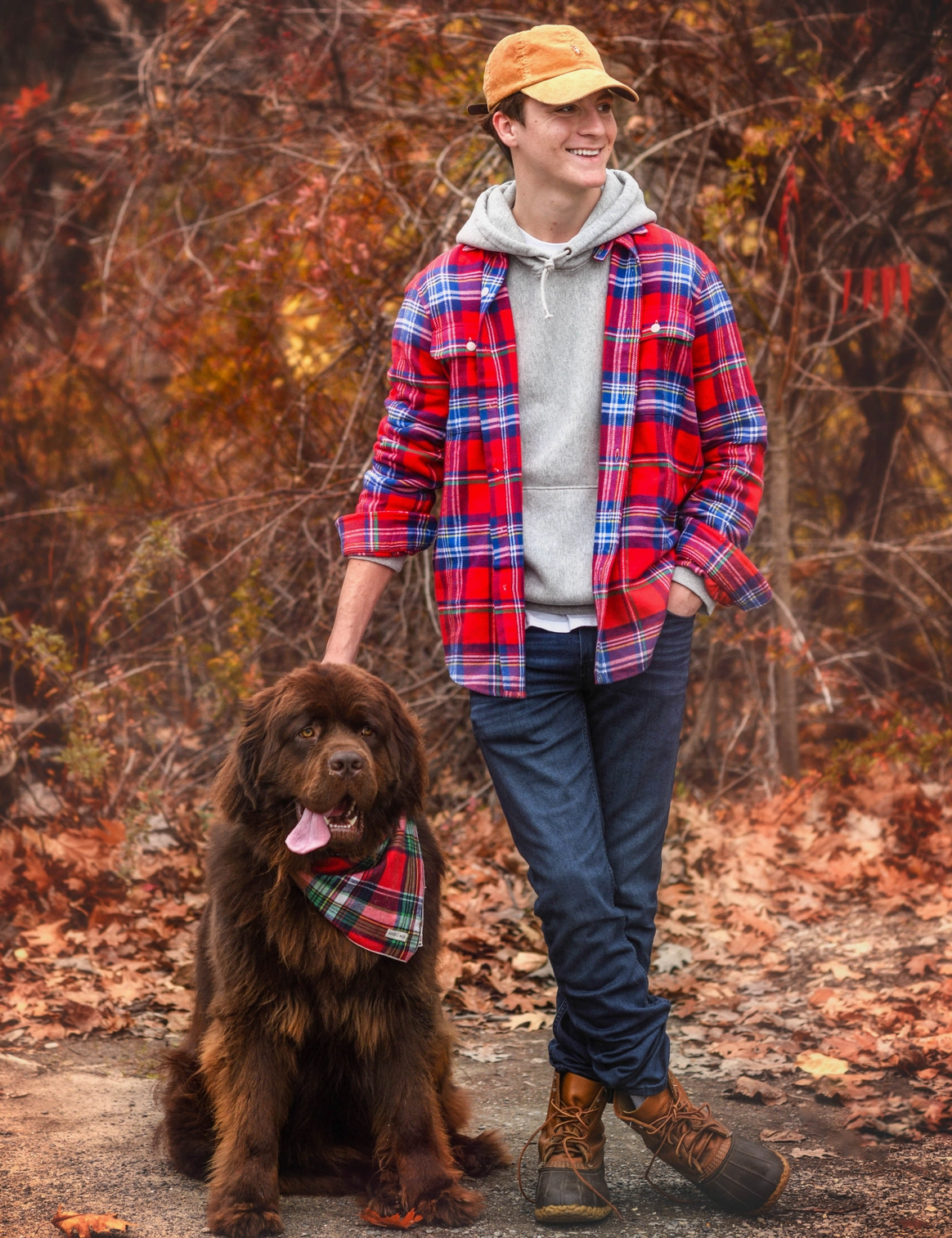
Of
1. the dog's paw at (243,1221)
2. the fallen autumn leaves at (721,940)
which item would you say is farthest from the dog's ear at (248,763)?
the fallen autumn leaves at (721,940)

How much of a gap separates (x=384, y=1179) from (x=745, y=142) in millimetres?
5030

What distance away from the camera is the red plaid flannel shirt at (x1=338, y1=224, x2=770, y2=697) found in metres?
2.79

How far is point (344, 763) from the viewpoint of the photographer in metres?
2.78

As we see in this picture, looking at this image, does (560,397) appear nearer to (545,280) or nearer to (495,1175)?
(545,280)

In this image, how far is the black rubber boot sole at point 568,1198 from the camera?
2.79m

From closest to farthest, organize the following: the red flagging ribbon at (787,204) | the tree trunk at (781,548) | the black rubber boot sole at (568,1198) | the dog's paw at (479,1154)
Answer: the black rubber boot sole at (568,1198), the dog's paw at (479,1154), the red flagging ribbon at (787,204), the tree trunk at (781,548)

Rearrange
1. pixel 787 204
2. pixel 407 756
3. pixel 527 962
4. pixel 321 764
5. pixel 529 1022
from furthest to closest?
pixel 787 204 < pixel 527 962 < pixel 529 1022 < pixel 407 756 < pixel 321 764

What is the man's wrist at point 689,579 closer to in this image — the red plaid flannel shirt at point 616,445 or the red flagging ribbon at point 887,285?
the red plaid flannel shirt at point 616,445

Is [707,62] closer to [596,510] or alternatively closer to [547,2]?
[547,2]

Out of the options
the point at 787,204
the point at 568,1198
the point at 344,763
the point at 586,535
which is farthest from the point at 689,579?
the point at 787,204

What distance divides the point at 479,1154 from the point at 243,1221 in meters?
0.64

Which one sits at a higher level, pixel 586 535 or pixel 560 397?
pixel 560 397

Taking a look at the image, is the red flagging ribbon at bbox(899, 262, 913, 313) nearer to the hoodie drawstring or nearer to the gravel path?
the hoodie drawstring

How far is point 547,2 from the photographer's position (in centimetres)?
632
